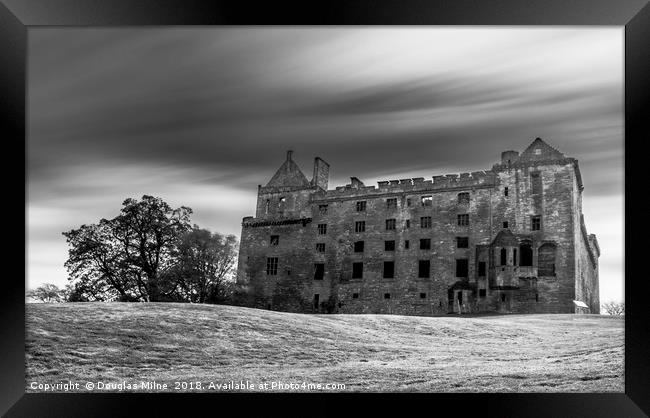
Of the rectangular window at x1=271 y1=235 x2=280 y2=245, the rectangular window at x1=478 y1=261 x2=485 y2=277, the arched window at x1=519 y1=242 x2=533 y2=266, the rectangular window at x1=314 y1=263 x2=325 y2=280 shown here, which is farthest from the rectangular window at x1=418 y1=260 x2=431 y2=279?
the rectangular window at x1=271 y1=235 x2=280 y2=245

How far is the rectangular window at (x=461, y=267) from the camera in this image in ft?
108

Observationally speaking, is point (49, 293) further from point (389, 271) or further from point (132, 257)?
point (389, 271)

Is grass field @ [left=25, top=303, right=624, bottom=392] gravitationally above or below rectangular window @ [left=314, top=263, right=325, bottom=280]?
below

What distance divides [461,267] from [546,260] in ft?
13.5

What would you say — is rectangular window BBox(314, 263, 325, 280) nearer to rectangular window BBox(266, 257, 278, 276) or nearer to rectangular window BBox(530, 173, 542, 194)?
rectangular window BBox(266, 257, 278, 276)

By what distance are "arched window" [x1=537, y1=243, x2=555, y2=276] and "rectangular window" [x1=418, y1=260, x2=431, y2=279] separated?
5446mm

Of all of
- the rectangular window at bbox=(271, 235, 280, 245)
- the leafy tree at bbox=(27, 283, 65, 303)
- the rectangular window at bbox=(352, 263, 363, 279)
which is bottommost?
the leafy tree at bbox=(27, 283, 65, 303)

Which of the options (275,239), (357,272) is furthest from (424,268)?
(275,239)

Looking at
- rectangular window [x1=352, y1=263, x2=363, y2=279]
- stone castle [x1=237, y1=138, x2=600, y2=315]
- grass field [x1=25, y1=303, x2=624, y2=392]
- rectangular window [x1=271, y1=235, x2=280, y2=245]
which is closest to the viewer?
grass field [x1=25, y1=303, x2=624, y2=392]

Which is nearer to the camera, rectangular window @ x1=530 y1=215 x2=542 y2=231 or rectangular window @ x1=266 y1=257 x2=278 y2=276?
rectangular window @ x1=530 y1=215 x2=542 y2=231

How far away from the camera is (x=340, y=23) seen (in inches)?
378

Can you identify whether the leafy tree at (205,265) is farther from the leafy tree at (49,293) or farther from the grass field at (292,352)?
the grass field at (292,352)

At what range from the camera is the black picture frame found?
364 inches

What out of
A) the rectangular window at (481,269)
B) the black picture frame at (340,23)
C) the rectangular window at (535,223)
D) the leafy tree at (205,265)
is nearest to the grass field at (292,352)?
the black picture frame at (340,23)
